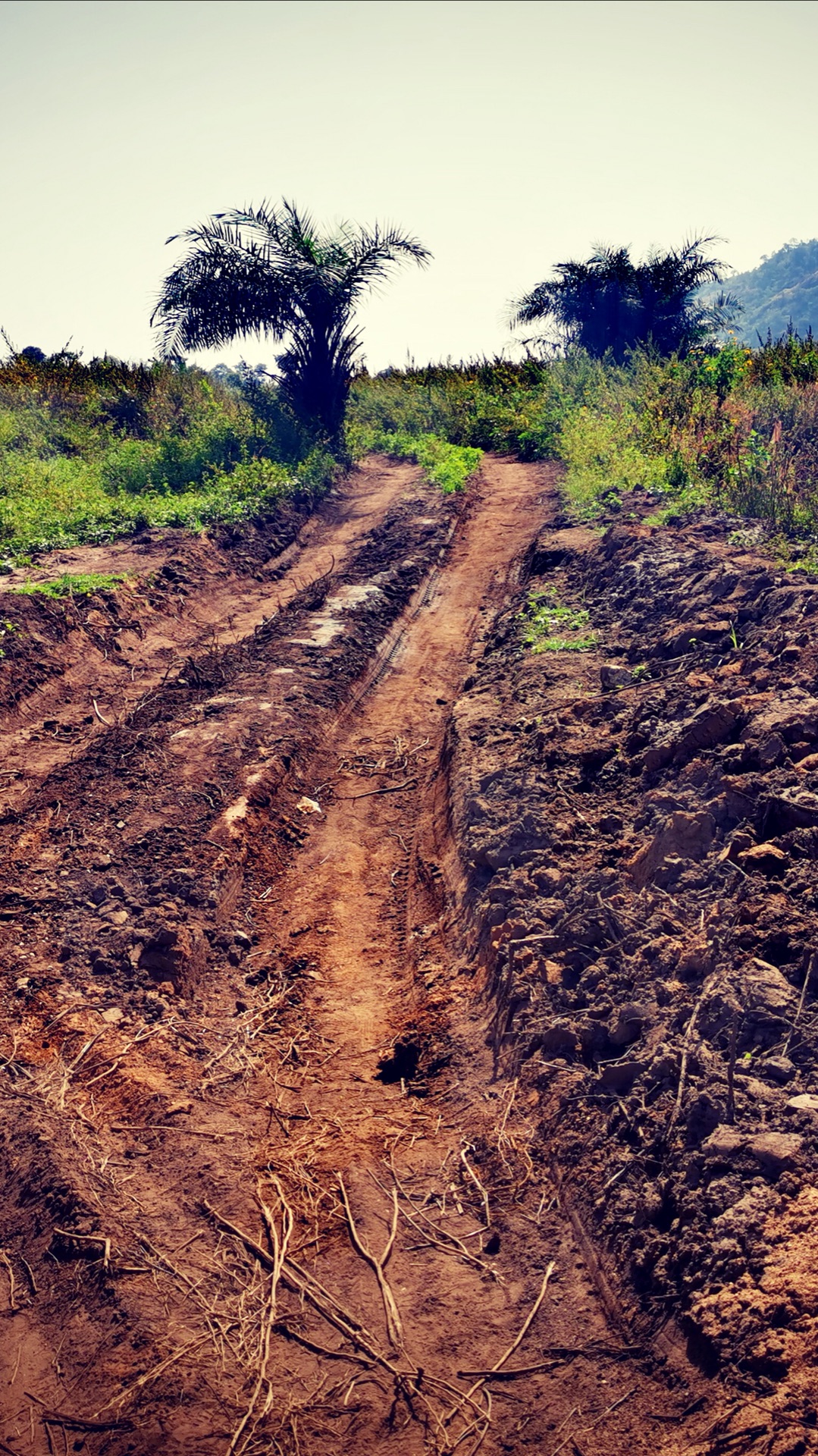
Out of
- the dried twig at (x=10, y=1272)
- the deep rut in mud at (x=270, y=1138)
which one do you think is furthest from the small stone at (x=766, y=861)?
the dried twig at (x=10, y=1272)

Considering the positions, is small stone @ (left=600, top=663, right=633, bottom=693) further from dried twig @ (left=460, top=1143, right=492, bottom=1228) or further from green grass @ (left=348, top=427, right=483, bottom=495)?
green grass @ (left=348, top=427, right=483, bottom=495)

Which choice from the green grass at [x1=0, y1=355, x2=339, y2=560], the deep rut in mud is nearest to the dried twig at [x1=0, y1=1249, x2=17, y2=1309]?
the deep rut in mud

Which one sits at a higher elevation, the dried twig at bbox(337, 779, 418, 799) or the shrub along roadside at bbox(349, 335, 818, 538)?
the shrub along roadside at bbox(349, 335, 818, 538)

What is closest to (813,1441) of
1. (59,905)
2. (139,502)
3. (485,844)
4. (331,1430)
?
(331,1430)

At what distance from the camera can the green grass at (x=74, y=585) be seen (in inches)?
349

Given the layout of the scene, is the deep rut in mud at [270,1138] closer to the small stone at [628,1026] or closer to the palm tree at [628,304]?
the small stone at [628,1026]

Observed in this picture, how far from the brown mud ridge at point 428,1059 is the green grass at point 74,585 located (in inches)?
67.3

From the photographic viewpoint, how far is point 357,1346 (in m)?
2.88

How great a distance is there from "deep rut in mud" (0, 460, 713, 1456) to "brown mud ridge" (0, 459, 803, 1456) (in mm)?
14

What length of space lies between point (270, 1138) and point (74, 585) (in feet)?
22.5

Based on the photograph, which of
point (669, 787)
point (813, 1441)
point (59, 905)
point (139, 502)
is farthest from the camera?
point (139, 502)

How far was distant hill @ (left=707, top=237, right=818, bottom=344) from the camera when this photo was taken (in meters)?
82.9

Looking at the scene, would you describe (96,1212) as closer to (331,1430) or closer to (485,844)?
(331,1430)

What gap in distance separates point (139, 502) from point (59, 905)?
28.3ft
